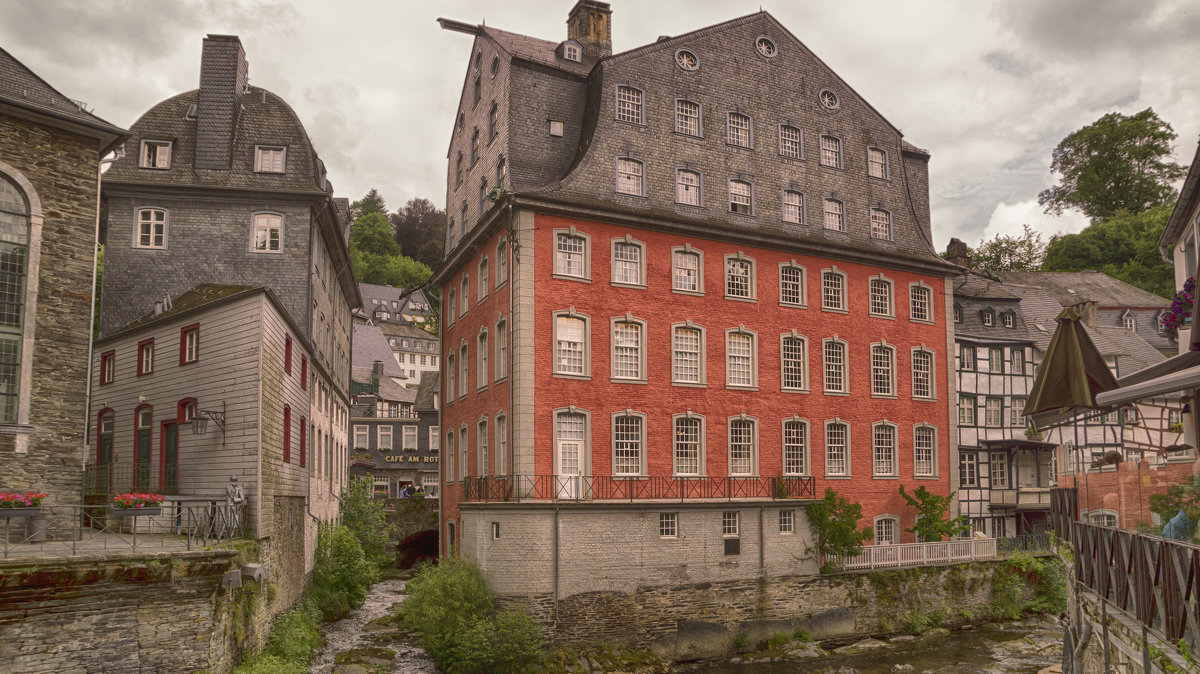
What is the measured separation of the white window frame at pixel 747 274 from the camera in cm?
3123

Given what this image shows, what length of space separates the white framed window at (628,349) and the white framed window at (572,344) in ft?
2.99

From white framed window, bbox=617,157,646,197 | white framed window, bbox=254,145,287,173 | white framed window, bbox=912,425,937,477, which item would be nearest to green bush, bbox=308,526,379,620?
white framed window, bbox=254,145,287,173

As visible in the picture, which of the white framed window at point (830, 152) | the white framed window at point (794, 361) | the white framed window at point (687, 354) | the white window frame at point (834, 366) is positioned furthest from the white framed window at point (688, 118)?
the white window frame at point (834, 366)

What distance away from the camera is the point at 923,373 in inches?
1380

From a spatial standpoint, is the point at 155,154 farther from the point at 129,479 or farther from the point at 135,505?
the point at 135,505

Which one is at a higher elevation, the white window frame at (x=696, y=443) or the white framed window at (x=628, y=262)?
the white framed window at (x=628, y=262)

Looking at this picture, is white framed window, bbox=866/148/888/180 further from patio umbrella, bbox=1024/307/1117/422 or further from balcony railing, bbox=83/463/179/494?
balcony railing, bbox=83/463/179/494

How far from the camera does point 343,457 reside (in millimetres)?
→ 46688

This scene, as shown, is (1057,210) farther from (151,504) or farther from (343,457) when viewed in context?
(151,504)

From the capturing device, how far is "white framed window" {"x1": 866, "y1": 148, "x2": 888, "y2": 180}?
3616 centimetres

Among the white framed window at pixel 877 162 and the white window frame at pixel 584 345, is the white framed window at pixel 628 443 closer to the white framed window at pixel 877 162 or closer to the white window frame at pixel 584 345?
the white window frame at pixel 584 345

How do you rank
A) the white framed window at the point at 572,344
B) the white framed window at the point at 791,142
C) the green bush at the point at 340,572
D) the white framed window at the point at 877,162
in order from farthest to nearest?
the white framed window at the point at 877,162, the white framed window at the point at 791,142, the green bush at the point at 340,572, the white framed window at the point at 572,344

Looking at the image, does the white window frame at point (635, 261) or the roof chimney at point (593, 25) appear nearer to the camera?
the white window frame at point (635, 261)

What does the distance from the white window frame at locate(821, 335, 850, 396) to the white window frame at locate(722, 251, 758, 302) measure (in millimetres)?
3195
